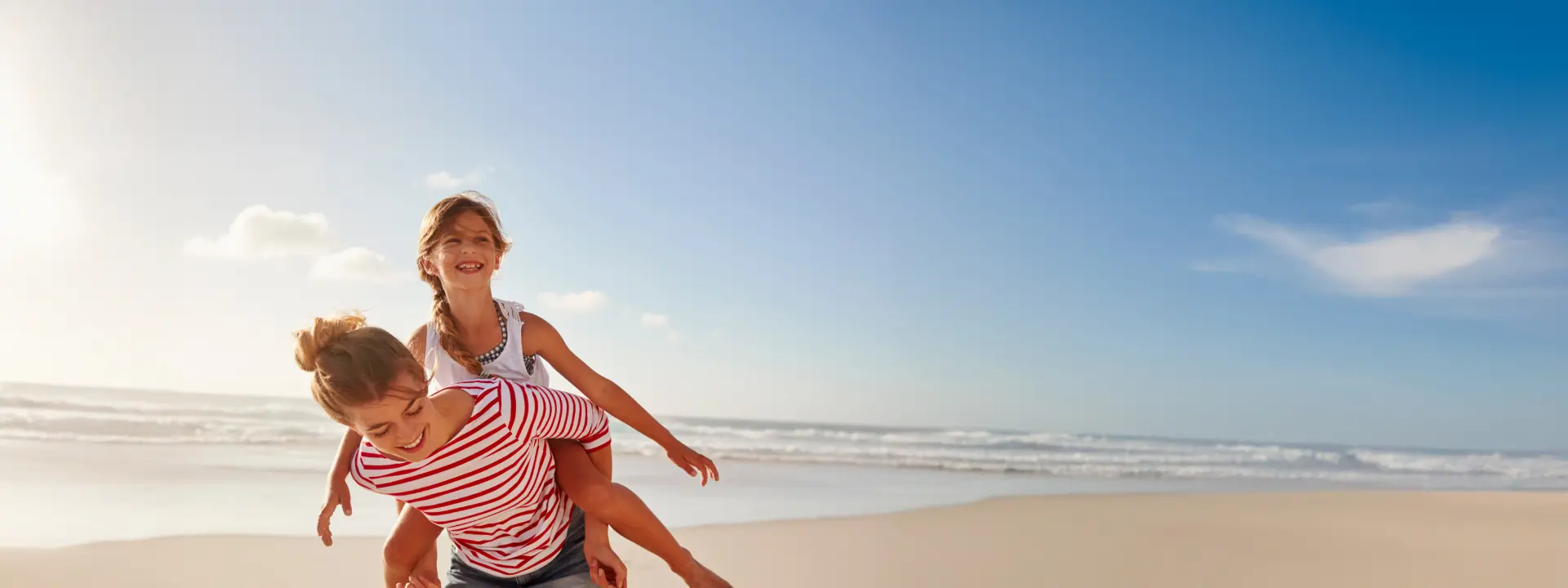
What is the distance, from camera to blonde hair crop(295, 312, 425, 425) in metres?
1.80

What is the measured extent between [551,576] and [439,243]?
0.97 m

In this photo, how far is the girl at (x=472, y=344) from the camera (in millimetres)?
2439

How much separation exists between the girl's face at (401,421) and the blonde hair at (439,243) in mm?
649

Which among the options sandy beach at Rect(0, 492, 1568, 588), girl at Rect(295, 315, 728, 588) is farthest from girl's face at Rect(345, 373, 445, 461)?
sandy beach at Rect(0, 492, 1568, 588)

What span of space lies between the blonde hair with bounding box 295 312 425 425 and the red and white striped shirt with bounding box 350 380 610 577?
7.4 inches

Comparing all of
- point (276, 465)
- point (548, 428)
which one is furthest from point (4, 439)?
point (548, 428)

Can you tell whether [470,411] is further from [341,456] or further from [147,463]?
[147,463]

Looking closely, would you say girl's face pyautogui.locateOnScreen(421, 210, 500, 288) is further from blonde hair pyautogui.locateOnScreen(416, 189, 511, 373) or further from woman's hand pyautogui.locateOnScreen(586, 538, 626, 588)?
woman's hand pyautogui.locateOnScreen(586, 538, 626, 588)

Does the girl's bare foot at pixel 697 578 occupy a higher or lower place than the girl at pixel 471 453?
lower

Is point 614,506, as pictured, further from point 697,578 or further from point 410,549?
point 410,549

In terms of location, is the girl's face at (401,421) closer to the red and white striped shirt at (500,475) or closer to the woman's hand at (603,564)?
the red and white striped shirt at (500,475)

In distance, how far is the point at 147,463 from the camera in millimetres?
9320

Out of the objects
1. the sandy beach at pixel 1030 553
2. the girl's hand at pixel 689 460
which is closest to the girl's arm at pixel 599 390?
the girl's hand at pixel 689 460

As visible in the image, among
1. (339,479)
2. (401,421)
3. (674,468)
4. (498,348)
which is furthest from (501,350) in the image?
(674,468)
